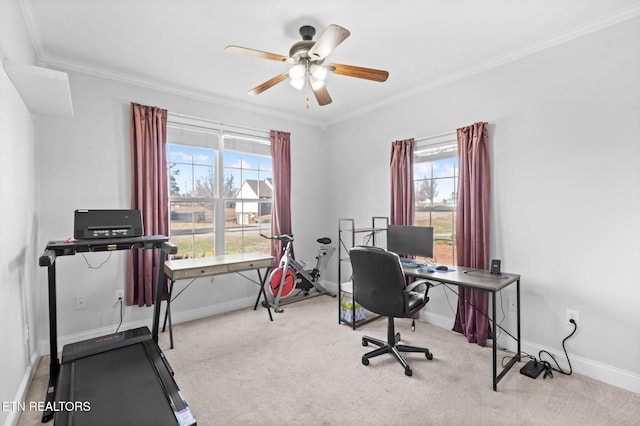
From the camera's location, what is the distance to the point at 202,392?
2.21 m

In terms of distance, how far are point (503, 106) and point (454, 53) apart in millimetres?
669

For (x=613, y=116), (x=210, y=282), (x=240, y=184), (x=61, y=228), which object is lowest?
(x=210, y=282)

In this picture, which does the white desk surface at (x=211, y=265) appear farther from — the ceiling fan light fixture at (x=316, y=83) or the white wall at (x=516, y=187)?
the ceiling fan light fixture at (x=316, y=83)

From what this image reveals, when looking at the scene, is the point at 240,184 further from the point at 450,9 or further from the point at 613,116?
the point at 613,116

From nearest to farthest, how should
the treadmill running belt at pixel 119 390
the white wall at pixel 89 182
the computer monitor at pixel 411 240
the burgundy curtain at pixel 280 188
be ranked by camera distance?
the treadmill running belt at pixel 119 390 → the white wall at pixel 89 182 → the computer monitor at pixel 411 240 → the burgundy curtain at pixel 280 188

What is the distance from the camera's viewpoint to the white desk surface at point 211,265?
9.90 feet

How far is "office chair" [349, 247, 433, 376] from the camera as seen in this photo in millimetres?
2426

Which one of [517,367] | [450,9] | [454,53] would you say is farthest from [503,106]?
[517,367]

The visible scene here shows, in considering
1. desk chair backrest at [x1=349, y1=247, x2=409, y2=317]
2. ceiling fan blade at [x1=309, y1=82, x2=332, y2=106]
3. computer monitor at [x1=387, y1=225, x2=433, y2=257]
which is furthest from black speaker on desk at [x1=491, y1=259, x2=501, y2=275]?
ceiling fan blade at [x1=309, y1=82, x2=332, y2=106]

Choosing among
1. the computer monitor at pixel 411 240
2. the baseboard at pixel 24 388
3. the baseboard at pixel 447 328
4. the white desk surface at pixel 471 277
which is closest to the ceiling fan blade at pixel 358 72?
the computer monitor at pixel 411 240

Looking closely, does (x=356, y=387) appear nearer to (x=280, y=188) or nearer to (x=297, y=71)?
(x=297, y=71)

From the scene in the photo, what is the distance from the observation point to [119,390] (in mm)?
1832

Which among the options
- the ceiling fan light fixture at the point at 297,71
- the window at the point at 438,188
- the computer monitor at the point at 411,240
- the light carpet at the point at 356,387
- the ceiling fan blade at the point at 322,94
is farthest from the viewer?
the window at the point at 438,188

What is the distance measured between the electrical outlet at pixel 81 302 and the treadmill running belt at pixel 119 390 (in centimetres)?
97
